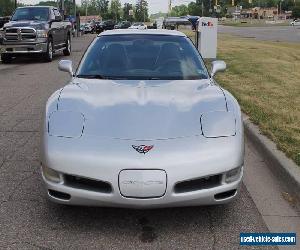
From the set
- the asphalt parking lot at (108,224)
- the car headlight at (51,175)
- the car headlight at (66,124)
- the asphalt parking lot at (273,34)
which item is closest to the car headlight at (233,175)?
the asphalt parking lot at (108,224)

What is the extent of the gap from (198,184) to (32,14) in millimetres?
16934

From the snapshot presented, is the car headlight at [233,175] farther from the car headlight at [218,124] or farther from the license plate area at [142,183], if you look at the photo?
the license plate area at [142,183]

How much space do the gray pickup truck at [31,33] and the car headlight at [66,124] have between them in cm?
1460

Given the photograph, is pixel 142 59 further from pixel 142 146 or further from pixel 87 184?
pixel 87 184

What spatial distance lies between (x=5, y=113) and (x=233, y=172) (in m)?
5.70

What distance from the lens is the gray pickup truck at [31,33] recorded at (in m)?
18.0

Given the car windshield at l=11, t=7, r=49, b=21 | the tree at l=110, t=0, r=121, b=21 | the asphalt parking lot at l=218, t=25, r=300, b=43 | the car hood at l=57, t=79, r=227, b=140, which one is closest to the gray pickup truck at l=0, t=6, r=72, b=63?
the car windshield at l=11, t=7, r=49, b=21

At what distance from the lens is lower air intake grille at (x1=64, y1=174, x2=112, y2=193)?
3627mm

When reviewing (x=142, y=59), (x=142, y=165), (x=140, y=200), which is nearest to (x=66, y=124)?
(x=142, y=165)

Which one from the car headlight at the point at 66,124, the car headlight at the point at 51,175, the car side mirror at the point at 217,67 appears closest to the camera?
the car headlight at the point at 51,175

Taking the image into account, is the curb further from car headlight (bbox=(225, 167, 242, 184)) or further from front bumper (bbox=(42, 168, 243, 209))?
front bumper (bbox=(42, 168, 243, 209))

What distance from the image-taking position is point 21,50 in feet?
59.8

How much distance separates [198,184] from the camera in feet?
12.2

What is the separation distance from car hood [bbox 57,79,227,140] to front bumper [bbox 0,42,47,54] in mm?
13816
